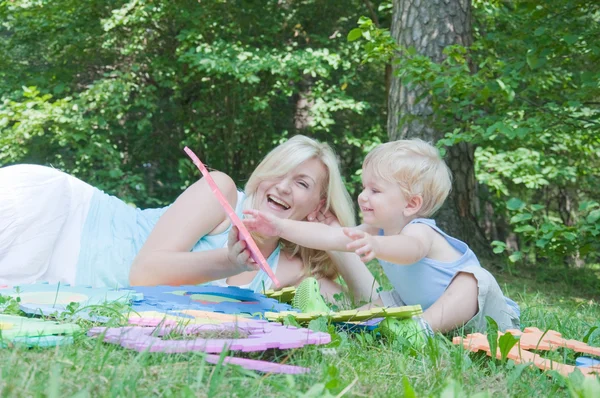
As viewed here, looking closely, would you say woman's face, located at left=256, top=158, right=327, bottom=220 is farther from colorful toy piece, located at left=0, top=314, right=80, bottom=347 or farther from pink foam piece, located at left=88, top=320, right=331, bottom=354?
colorful toy piece, located at left=0, top=314, right=80, bottom=347

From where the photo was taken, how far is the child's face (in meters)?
2.53

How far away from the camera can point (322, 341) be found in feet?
5.64

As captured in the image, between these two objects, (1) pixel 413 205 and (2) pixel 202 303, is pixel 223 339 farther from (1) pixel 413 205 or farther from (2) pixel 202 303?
(1) pixel 413 205

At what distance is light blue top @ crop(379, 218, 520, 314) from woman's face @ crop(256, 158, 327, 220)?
47 cm

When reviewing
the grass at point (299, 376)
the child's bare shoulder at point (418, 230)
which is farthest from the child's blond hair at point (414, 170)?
the grass at point (299, 376)

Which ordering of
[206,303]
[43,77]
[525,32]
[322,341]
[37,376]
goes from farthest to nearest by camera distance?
[43,77] < [525,32] < [206,303] < [322,341] < [37,376]

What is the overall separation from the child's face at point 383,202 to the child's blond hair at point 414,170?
2cm

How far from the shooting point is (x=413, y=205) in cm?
255

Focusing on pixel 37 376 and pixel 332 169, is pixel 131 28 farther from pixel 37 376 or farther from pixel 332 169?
pixel 37 376

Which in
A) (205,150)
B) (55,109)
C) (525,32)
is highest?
(525,32)

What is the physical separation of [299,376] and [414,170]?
4.05 feet

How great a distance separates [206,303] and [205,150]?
270 inches

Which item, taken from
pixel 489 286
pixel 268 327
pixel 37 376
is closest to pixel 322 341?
pixel 268 327

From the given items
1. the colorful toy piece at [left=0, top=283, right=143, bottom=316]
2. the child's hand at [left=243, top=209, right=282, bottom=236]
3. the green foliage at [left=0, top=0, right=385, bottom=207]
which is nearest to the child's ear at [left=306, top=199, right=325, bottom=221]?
the child's hand at [left=243, top=209, right=282, bottom=236]
